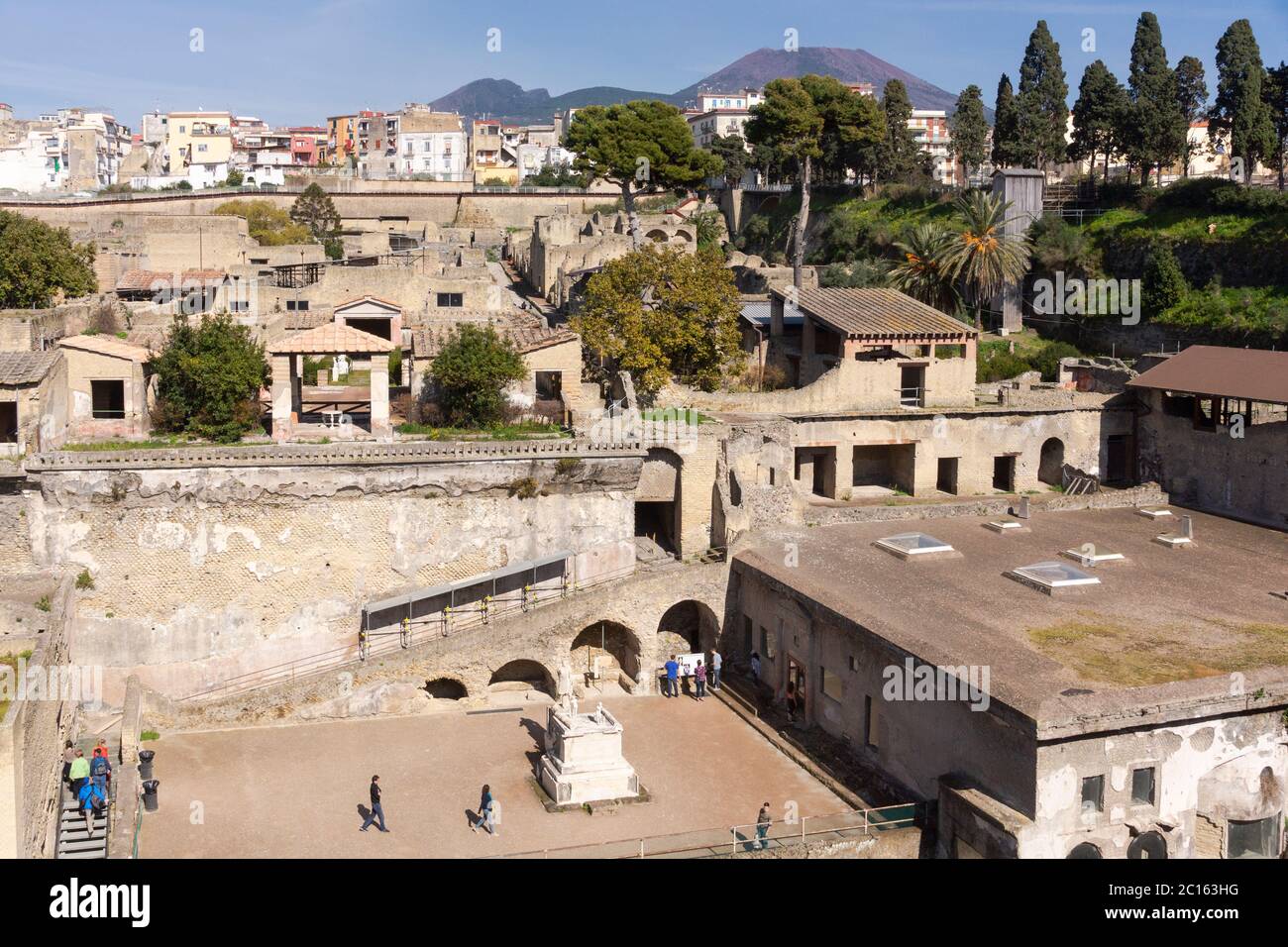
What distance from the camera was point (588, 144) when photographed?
183ft

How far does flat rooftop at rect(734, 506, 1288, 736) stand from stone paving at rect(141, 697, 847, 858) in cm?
356

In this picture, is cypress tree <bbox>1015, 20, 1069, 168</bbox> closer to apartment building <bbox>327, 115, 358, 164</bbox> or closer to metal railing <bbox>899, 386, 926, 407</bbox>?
metal railing <bbox>899, 386, 926, 407</bbox>

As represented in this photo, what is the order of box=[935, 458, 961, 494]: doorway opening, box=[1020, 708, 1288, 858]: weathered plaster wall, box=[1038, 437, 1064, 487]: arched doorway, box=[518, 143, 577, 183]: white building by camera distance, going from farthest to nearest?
box=[518, 143, 577, 183]: white building → box=[1038, 437, 1064, 487]: arched doorway → box=[935, 458, 961, 494]: doorway opening → box=[1020, 708, 1288, 858]: weathered plaster wall

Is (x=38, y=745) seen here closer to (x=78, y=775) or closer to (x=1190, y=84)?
(x=78, y=775)

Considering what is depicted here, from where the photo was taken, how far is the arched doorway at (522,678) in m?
30.5

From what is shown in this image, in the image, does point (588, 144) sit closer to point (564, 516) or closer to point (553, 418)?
point (553, 418)

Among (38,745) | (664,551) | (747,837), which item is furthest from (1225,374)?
(38,745)

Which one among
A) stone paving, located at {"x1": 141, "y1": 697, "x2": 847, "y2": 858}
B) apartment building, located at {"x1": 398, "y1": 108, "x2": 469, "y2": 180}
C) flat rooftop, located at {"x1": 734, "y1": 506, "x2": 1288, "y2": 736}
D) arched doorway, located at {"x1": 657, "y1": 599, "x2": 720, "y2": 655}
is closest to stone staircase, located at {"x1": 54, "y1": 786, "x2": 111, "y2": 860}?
stone paving, located at {"x1": 141, "y1": 697, "x2": 847, "y2": 858}

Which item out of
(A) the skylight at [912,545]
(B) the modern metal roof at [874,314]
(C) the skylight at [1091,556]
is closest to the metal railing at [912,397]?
(B) the modern metal roof at [874,314]

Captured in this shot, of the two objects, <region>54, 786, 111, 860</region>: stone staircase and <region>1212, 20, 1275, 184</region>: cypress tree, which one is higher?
<region>1212, 20, 1275, 184</region>: cypress tree

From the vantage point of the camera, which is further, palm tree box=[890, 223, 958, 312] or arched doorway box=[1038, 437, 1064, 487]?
palm tree box=[890, 223, 958, 312]

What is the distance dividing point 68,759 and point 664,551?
14619 millimetres

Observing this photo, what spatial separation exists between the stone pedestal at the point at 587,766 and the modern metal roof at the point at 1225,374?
18.8 metres

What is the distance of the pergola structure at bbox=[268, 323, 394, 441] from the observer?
31.8 metres
